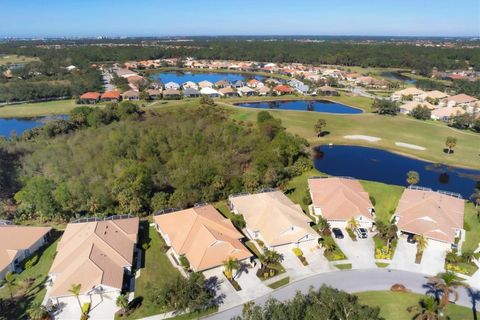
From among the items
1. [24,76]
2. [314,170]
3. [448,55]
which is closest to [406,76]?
[448,55]

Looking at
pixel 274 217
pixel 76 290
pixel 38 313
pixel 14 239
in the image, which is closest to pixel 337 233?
pixel 274 217

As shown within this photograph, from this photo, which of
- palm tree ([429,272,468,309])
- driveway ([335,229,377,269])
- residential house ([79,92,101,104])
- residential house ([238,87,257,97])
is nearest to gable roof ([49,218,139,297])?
driveway ([335,229,377,269])

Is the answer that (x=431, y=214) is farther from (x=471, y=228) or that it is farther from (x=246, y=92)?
(x=246, y=92)

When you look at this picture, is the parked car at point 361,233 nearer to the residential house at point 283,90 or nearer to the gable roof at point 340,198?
the gable roof at point 340,198

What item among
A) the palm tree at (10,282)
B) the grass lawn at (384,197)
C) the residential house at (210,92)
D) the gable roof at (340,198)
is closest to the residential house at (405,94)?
the residential house at (210,92)

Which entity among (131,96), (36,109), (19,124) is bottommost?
(19,124)

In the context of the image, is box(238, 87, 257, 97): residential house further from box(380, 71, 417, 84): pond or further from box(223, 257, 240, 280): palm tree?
box(223, 257, 240, 280): palm tree
